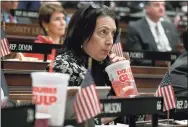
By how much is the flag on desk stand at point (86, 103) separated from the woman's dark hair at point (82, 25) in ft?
3.12

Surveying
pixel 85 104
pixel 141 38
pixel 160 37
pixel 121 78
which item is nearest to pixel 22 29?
pixel 141 38

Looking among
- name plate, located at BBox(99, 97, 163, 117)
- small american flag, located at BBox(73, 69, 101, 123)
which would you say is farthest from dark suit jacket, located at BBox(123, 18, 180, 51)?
small american flag, located at BBox(73, 69, 101, 123)

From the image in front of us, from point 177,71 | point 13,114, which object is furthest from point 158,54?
point 13,114

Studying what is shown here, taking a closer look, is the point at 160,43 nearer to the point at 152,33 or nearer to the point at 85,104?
the point at 152,33

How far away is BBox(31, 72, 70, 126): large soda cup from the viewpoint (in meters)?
1.73

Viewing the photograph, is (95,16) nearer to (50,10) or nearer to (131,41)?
(50,10)

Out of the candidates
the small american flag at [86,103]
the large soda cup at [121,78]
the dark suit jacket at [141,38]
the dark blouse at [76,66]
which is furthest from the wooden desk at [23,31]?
the small american flag at [86,103]

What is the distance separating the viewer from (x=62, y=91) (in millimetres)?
1754

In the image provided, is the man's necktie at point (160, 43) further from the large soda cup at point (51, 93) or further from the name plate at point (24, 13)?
the large soda cup at point (51, 93)

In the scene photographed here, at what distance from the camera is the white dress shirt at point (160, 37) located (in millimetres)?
6707

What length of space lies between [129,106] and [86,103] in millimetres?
329

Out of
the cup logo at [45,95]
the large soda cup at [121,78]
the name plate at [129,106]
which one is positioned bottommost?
the name plate at [129,106]

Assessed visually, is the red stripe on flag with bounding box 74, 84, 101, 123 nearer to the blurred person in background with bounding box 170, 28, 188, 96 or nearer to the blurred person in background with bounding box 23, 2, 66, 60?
the blurred person in background with bounding box 170, 28, 188, 96

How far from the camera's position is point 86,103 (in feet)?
6.15
